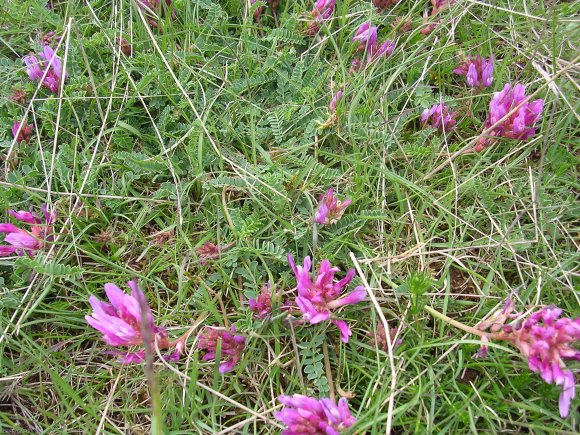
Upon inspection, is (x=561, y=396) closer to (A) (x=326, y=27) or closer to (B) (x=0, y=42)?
(A) (x=326, y=27)

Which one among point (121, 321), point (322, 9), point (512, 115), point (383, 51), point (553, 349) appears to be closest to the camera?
point (553, 349)

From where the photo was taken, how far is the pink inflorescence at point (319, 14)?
9.62ft

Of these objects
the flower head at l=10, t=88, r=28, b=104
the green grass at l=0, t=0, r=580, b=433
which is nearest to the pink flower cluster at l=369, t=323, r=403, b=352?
the green grass at l=0, t=0, r=580, b=433

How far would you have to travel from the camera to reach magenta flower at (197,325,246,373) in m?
2.19

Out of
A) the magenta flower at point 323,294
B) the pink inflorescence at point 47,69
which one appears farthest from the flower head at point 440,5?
the pink inflorescence at point 47,69

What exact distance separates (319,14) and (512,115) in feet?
3.64

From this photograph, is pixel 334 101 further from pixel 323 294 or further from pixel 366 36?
pixel 323 294

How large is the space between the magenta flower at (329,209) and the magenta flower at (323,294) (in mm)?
232

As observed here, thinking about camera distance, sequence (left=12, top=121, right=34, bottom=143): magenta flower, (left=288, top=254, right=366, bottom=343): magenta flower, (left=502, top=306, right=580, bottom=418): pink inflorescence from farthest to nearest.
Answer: (left=12, top=121, right=34, bottom=143): magenta flower → (left=288, top=254, right=366, bottom=343): magenta flower → (left=502, top=306, right=580, bottom=418): pink inflorescence

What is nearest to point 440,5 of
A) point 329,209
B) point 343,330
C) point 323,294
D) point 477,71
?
point 477,71

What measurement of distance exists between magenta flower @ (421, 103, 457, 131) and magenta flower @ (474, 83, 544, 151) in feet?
0.54

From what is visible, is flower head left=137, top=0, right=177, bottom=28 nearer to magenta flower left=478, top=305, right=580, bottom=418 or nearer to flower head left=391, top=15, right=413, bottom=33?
flower head left=391, top=15, right=413, bottom=33

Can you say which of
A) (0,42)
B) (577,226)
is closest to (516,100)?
(577,226)

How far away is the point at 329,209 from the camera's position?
94.7 inches
